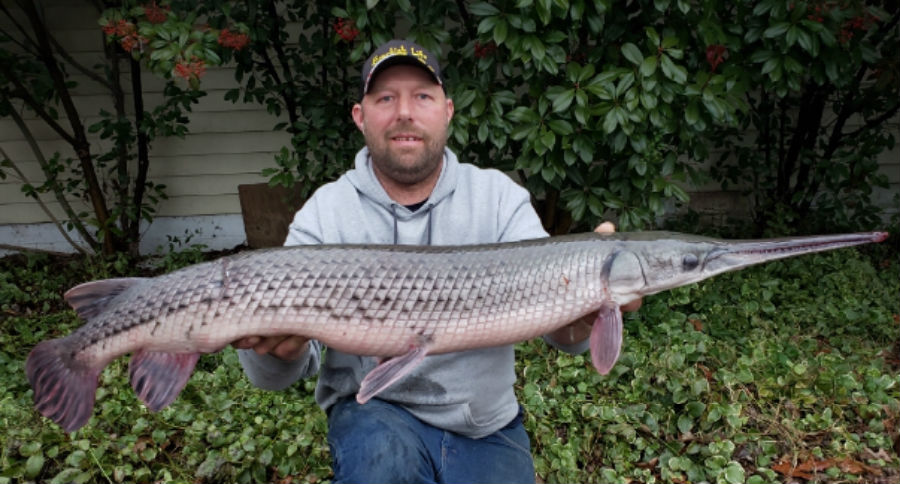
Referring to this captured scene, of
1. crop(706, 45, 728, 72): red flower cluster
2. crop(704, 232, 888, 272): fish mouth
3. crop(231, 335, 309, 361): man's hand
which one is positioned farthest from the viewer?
crop(706, 45, 728, 72): red flower cluster

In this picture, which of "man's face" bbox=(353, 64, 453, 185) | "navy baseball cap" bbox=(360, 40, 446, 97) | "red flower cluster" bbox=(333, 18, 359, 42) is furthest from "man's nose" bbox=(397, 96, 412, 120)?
"red flower cluster" bbox=(333, 18, 359, 42)

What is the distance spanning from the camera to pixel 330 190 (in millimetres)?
2760

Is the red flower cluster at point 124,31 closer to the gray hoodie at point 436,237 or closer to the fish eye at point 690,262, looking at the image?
the gray hoodie at point 436,237

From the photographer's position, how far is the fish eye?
2.24m

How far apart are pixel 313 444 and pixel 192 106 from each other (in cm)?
430

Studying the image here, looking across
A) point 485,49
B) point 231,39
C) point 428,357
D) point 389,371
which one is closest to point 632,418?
point 428,357

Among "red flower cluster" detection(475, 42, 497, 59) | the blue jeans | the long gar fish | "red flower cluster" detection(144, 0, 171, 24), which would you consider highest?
"red flower cluster" detection(144, 0, 171, 24)

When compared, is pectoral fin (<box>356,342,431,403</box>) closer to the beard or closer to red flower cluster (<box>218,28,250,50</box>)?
the beard

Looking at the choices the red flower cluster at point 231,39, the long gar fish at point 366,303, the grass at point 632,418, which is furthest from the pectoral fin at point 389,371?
the red flower cluster at point 231,39

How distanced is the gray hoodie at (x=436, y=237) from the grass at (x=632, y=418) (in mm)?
896

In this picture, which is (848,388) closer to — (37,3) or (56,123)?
(56,123)

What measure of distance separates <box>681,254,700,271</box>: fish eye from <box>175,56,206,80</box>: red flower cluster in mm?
3012

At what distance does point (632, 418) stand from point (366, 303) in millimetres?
2027

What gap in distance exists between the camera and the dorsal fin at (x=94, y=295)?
2.20 m
